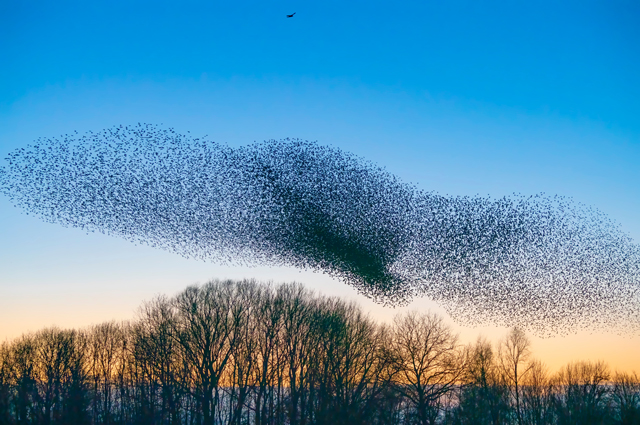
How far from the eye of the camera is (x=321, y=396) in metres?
46.5

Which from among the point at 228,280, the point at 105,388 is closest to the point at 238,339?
the point at 228,280

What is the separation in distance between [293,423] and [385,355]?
34.8ft

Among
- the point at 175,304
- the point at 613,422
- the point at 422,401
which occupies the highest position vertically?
the point at 175,304

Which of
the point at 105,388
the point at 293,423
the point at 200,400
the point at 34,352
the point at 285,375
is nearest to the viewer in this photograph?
the point at 293,423

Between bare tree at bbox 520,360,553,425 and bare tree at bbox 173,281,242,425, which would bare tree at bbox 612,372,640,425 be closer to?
bare tree at bbox 520,360,553,425

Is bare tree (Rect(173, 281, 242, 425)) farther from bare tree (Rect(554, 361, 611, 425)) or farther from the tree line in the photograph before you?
bare tree (Rect(554, 361, 611, 425))

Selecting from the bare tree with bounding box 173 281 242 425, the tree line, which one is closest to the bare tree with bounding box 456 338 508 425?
the tree line

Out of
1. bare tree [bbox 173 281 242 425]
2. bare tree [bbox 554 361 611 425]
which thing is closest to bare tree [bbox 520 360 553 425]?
bare tree [bbox 554 361 611 425]

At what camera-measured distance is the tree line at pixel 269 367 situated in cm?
4475

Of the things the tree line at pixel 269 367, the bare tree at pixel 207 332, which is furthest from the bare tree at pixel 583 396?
the bare tree at pixel 207 332

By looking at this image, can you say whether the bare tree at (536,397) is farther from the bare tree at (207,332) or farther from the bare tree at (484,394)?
the bare tree at (207,332)

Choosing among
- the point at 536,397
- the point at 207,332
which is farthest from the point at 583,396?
the point at 207,332

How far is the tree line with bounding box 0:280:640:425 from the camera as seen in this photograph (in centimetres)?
4475

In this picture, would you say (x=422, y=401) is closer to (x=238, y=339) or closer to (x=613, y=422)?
(x=238, y=339)
